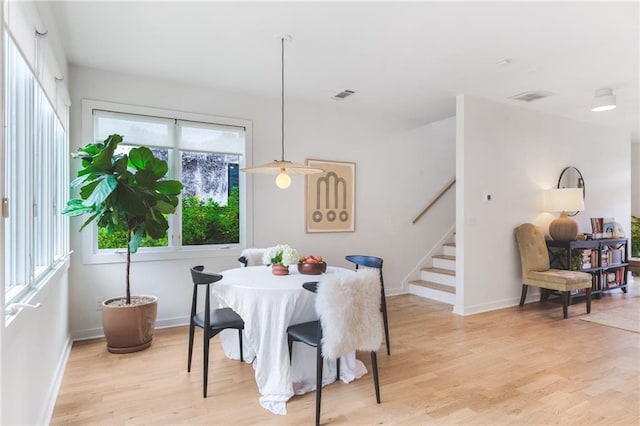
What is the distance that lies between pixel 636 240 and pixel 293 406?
801 cm

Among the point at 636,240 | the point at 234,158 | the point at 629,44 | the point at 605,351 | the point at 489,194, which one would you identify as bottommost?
the point at 605,351

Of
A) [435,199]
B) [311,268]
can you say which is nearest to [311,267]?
[311,268]

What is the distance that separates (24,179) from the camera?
2010 mm

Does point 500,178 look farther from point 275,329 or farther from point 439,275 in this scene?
point 275,329

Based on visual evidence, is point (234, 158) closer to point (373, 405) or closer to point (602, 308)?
point (373, 405)

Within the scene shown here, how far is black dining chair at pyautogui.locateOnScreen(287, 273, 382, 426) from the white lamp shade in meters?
3.95

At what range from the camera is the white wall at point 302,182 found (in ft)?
12.5

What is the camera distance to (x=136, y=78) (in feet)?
13.1

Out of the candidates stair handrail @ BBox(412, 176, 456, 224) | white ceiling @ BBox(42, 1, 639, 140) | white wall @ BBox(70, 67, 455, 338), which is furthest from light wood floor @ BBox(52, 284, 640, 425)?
white ceiling @ BBox(42, 1, 639, 140)

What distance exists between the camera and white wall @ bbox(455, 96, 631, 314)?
4.70 m

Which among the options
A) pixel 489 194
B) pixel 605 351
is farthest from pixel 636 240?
pixel 605 351

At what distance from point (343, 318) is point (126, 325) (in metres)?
2.13

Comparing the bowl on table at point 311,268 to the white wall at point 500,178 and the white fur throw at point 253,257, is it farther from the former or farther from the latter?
the white wall at point 500,178

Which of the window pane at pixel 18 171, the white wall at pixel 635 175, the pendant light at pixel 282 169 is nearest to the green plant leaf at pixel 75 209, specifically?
the window pane at pixel 18 171
